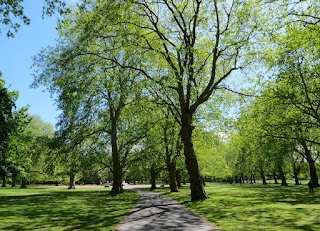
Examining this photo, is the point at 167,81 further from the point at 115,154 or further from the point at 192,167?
the point at 115,154

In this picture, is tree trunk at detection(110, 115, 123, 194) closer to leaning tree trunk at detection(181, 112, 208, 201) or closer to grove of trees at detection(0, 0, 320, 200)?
grove of trees at detection(0, 0, 320, 200)

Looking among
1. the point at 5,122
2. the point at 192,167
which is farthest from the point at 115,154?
the point at 192,167

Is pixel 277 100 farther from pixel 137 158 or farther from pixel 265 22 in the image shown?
pixel 137 158

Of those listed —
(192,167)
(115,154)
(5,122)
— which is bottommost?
(192,167)


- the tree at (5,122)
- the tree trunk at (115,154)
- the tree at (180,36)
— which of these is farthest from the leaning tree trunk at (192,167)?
the tree at (5,122)

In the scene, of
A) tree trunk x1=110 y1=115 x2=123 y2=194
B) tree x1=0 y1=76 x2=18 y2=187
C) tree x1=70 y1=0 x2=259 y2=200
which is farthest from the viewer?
tree trunk x1=110 y1=115 x2=123 y2=194

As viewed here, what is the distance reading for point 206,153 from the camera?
1779 inches

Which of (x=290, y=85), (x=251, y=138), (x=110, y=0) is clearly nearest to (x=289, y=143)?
(x=251, y=138)

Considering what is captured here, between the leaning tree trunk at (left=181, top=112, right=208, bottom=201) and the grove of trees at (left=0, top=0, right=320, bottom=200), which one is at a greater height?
the grove of trees at (left=0, top=0, right=320, bottom=200)

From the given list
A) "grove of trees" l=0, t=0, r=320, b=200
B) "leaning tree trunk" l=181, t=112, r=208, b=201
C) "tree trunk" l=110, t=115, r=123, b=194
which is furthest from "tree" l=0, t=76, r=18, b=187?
"leaning tree trunk" l=181, t=112, r=208, b=201

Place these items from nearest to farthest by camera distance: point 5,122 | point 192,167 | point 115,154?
point 192,167
point 5,122
point 115,154

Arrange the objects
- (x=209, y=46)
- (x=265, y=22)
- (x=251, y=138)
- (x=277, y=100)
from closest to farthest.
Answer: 1. (x=265, y=22)
2. (x=209, y=46)
3. (x=277, y=100)
4. (x=251, y=138)

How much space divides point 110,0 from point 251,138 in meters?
21.2

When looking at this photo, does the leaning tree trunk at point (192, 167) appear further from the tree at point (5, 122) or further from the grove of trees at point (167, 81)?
the tree at point (5, 122)
